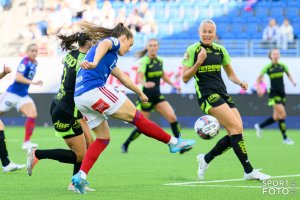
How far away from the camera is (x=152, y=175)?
1227cm

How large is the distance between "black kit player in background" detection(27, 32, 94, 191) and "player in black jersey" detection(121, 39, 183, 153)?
7.49 metres

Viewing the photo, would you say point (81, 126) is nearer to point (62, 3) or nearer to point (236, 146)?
point (236, 146)

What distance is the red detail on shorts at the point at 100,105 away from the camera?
921 centimetres

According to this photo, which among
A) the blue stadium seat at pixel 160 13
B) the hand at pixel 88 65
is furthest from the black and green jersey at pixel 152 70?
the blue stadium seat at pixel 160 13

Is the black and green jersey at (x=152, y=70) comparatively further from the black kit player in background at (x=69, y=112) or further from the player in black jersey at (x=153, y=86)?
the black kit player in background at (x=69, y=112)

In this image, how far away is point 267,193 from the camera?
938cm

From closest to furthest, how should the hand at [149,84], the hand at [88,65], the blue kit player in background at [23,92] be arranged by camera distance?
the hand at [88,65]
the hand at [149,84]
the blue kit player in background at [23,92]

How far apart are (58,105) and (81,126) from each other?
2.23 ft

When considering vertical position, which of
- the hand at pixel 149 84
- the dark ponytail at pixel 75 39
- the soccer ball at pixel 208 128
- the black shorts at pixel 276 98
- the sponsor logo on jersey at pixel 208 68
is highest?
the dark ponytail at pixel 75 39

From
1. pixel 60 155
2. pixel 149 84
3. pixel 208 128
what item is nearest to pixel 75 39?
pixel 60 155

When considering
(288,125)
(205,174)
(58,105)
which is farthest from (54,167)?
(288,125)

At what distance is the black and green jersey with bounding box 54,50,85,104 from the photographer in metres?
9.92

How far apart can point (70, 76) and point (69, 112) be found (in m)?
0.46

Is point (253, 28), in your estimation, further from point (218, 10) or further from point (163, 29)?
point (163, 29)
